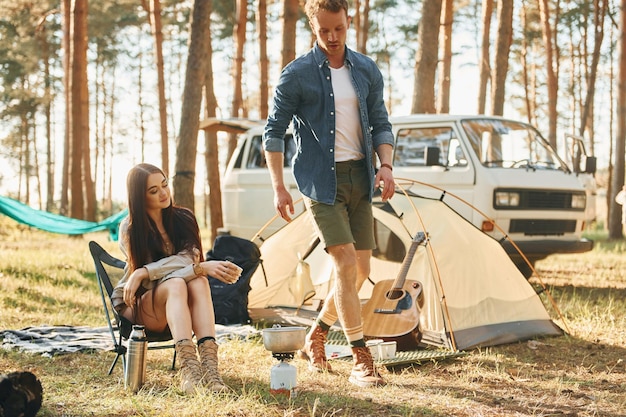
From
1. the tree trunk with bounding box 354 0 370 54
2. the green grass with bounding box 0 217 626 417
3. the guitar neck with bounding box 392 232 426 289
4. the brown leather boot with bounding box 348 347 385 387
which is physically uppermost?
the tree trunk with bounding box 354 0 370 54

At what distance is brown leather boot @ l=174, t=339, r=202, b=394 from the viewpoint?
3.71 meters

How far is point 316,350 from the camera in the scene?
4.46m

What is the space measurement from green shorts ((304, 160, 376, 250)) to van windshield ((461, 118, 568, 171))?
361 cm

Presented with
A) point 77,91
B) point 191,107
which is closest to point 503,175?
point 191,107

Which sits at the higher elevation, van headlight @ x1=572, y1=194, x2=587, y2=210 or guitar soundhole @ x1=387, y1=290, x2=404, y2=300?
van headlight @ x1=572, y1=194, x2=587, y2=210

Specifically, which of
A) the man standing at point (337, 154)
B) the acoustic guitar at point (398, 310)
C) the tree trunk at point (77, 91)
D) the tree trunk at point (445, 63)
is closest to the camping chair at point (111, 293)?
the man standing at point (337, 154)

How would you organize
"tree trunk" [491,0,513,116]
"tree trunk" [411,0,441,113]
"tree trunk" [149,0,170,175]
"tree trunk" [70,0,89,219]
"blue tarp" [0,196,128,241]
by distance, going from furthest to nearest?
"tree trunk" [149,0,170,175]
"tree trunk" [70,0,89,219]
"tree trunk" [491,0,513,116]
"tree trunk" [411,0,441,113]
"blue tarp" [0,196,128,241]

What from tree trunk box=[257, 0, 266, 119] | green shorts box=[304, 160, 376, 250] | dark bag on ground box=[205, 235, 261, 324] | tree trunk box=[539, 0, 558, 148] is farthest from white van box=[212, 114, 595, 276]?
tree trunk box=[539, 0, 558, 148]

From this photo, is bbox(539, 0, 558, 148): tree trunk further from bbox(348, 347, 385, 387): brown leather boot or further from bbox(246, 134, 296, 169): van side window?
bbox(348, 347, 385, 387): brown leather boot

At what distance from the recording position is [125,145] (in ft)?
128

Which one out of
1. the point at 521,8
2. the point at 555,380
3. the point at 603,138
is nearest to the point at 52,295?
the point at 555,380

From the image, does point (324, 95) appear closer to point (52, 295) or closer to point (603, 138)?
point (52, 295)

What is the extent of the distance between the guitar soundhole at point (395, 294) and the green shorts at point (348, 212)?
1.23m

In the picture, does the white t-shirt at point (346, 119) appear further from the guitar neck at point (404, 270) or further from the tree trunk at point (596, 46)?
the tree trunk at point (596, 46)
